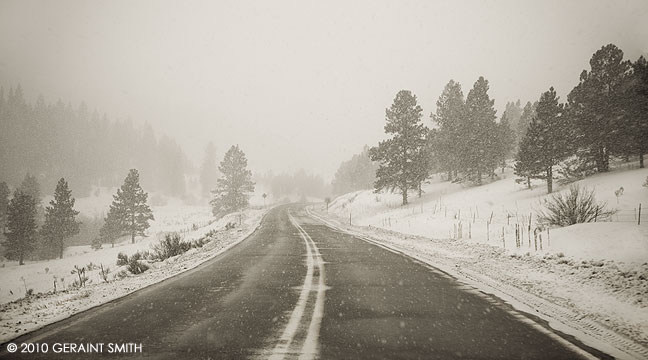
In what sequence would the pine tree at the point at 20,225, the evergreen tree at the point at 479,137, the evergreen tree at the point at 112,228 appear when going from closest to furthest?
the evergreen tree at the point at 479,137 → the pine tree at the point at 20,225 → the evergreen tree at the point at 112,228

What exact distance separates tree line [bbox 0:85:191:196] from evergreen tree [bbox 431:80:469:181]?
7581 cm

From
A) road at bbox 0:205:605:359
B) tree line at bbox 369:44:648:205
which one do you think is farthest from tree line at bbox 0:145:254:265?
road at bbox 0:205:605:359

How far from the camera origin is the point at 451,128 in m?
40.6

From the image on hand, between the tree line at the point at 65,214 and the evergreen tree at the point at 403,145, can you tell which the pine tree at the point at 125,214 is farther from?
the evergreen tree at the point at 403,145

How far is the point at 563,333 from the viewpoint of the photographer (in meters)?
4.31

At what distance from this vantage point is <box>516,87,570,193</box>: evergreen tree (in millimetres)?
26328

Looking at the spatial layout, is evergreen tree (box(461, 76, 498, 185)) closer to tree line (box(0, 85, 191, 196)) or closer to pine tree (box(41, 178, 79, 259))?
pine tree (box(41, 178, 79, 259))

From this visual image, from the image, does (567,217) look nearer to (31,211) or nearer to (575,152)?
(575,152)

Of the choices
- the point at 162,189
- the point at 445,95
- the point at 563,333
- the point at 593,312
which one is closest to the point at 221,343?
the point at 563,333

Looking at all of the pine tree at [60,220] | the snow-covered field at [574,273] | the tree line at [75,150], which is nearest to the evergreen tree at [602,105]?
the snow-covered field at [574,273]

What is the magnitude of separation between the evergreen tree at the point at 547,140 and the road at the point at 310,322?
2420cm

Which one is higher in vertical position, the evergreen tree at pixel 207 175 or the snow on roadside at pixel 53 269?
the evergreen tree at pixel 207 175

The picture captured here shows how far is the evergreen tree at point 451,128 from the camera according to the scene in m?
39.0

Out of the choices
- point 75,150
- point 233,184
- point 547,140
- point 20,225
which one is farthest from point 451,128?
point 75,150
